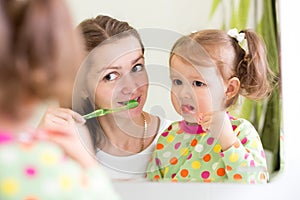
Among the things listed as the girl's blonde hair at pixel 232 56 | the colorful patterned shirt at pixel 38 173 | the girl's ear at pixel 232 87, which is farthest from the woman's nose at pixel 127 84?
the colorful patterned shirt at pixel 38 173

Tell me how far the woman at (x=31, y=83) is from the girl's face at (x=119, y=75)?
0.85 metres

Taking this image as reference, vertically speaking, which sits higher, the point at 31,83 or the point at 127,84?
the point at 31,83

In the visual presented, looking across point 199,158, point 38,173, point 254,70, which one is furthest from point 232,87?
point 38,173

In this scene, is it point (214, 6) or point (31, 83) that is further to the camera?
point (214, 6)

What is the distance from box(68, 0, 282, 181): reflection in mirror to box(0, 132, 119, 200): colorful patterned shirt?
85 cm

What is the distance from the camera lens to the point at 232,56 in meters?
1.39

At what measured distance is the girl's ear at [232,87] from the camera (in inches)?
54.6

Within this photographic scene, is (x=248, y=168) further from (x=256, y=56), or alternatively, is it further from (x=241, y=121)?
(x=256, y=56)

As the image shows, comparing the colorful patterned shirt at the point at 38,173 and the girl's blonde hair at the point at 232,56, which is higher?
the colorful patterned shirt at the point at 38,173

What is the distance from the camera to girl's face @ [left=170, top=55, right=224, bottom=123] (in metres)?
1.38

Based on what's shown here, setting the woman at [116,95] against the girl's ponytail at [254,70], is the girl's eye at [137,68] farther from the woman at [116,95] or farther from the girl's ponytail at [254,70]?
the girl's ponytail at [254,70]

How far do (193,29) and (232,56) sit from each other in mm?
109

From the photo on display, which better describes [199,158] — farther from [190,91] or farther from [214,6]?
→ [214,6]

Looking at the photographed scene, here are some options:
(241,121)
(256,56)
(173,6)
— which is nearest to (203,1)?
(173,6)
